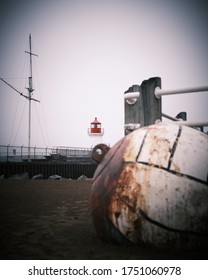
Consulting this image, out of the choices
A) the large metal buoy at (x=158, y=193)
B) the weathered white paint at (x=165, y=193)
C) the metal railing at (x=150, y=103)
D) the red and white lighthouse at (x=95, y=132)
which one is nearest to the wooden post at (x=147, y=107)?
the metal railing at (x=150, y=103)

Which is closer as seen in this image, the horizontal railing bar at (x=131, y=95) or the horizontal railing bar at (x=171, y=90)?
the horizontal railing bar at (x=171, y=90)

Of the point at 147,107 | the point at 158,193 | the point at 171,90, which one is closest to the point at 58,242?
the point at 158,193

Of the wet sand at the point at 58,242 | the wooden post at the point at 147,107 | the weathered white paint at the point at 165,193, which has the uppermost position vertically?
the wooden post at the point at 147,107

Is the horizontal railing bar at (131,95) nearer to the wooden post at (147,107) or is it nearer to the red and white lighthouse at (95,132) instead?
the wooden post at (147,107)

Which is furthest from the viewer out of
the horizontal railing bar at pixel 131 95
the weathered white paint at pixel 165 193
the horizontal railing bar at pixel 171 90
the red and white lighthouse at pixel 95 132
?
the red and white lighthouse at pixel 95 132

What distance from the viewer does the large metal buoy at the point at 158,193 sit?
1948mm

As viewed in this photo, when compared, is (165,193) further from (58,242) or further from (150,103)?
(150,103)

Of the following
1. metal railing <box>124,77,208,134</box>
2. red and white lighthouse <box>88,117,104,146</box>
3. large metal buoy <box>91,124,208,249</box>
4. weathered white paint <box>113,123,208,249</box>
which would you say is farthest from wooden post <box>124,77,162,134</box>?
red and white lighthouse <box>88,117,104,146</box>

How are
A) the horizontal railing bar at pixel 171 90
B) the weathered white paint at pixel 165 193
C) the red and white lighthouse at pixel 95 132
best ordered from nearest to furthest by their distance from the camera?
the weathered white paint at pixel 165 193
the horizontal railing bar at pixel 171 90
the red and white lighthouse at pixel 95 132

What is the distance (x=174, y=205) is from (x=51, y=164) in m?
16.3

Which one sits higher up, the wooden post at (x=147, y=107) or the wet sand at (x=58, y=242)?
the wooden post at (x=147, y=107)

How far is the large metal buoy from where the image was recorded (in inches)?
76.7

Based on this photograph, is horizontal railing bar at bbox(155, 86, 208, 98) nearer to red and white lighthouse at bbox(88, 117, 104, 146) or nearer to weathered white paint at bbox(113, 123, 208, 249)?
weathered white paint at bbox(113, 123, 208, 249)
